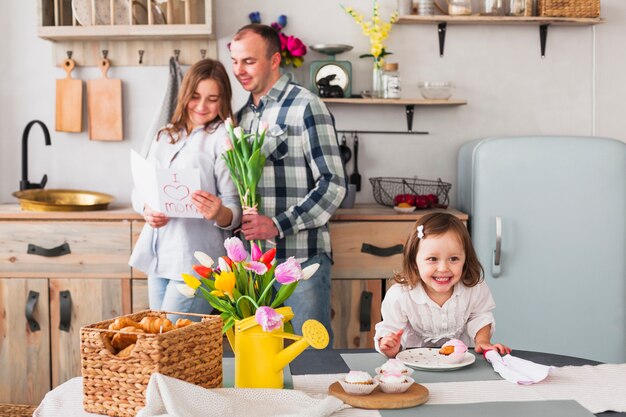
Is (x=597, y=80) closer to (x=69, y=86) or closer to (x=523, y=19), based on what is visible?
(x=523, y=19)

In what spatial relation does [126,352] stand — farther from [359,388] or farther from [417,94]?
[417,94]

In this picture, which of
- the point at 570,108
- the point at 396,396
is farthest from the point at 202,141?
the point at 570,108

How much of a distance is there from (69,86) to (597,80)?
98.4 inches

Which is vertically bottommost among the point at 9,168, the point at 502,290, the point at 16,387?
the point at 16,387

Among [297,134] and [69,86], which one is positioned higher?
[69,86]

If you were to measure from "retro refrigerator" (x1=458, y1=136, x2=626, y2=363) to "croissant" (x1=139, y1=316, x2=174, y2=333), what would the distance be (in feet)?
6.82

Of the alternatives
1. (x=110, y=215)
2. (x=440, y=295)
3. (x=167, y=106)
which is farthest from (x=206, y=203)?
(x=167, y=106)

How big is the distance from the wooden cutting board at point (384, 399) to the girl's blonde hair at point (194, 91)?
1.62 m

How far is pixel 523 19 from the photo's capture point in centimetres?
365

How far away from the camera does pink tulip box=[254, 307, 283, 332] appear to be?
1.50 meters

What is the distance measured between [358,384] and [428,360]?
0.33m

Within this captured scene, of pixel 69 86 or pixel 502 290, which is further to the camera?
pixel 69 86

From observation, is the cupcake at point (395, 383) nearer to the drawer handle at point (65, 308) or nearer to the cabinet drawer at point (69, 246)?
the cabinet drawer at point (69, 246)

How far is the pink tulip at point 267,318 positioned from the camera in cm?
150
